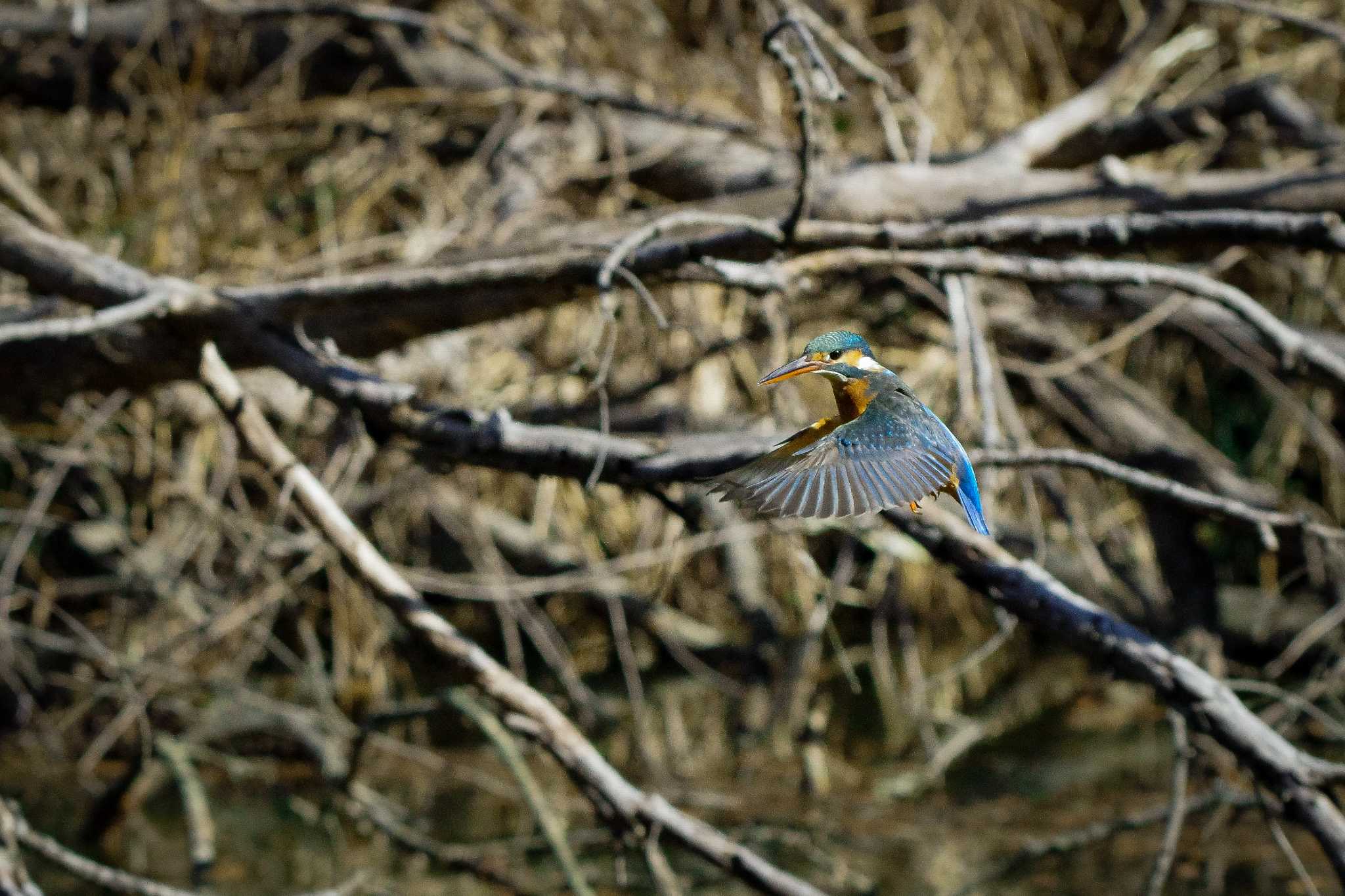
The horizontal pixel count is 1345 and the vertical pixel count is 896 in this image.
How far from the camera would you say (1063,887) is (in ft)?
9.05

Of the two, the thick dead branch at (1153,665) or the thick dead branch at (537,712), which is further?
the thick dead branch at (537,712)

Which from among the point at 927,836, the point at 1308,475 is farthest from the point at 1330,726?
the point at 1308,475

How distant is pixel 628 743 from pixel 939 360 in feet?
4.29

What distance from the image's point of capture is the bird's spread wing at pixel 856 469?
76 cm

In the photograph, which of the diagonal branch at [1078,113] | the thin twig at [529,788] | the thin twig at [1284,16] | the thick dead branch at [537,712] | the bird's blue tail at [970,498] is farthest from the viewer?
the diagonal branch at [1078,113]

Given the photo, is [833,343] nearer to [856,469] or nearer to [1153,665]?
[856,469]

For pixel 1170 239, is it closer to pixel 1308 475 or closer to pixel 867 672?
pixel 867 672

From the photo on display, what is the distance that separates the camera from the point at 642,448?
1670mm

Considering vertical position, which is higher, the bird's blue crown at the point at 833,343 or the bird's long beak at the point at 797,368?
the bird's blue crown at the point at 833,343

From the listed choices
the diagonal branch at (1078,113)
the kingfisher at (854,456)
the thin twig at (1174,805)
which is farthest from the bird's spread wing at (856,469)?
the diagonal branch at (1078,113)

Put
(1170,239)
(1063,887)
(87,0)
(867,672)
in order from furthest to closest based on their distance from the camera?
(867,672) < (87,0) < (1063,887) < (1170,239)

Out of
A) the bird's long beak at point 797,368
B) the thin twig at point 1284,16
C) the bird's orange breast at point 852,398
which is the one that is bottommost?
the bird's long beak at point 797,368

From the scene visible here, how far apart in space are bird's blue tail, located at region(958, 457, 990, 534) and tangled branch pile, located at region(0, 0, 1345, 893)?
0.54 metres

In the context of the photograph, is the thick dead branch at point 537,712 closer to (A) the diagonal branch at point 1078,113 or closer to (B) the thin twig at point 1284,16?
(A) the diagonal branch at point 1078,113
